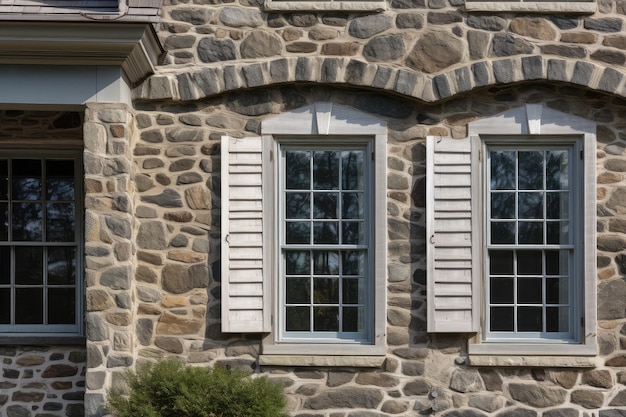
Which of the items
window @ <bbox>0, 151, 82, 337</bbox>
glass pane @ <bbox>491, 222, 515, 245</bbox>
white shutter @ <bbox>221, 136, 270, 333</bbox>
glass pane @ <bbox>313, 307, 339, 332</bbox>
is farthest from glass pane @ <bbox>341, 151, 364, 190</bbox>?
window @ <bbox>0, 151, 82, 337</bbox>

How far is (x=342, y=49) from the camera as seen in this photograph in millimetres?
6730

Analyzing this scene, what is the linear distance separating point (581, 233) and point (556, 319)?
32.0 inches

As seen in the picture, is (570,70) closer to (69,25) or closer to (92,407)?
(69,25)

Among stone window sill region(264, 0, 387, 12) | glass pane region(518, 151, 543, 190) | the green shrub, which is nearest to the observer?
the green shrub

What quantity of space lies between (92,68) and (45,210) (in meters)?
1.94

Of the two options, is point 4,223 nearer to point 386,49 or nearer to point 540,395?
point 386,49

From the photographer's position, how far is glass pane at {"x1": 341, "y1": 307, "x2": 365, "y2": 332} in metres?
6.84

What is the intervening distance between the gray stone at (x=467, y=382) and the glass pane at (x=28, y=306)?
4108 mm

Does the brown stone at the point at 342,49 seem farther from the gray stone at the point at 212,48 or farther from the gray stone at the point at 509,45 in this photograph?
the gray stone at the point at 509,45

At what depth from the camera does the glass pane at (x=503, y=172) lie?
6832 mm

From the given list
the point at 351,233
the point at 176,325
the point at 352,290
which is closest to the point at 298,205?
the point at 351,233

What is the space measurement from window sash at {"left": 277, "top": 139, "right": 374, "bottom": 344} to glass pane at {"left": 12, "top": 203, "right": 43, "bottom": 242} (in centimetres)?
261

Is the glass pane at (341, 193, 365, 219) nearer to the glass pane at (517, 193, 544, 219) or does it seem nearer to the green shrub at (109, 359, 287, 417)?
the glass pane at (517, 193, 544, 219)

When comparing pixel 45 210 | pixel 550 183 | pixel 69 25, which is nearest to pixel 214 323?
pixel 45 210
